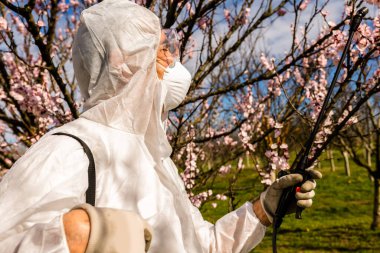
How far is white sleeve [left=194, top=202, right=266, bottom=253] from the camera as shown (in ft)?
5.72

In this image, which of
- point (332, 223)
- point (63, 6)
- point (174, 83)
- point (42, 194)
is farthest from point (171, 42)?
point (332, 223)

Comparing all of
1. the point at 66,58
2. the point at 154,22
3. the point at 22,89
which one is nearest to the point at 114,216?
the point at 154,22

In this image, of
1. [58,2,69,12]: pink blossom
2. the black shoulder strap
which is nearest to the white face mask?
the black shoulder strap

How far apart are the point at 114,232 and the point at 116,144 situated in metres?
0.40

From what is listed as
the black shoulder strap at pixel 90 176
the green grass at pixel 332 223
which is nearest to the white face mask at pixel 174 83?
the black shoulder strap at pixel 90 176

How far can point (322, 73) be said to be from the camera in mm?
8383

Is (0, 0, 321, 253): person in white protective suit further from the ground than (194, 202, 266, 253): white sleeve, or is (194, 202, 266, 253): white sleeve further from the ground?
(0, 0, 321, 253): person in white protective suit

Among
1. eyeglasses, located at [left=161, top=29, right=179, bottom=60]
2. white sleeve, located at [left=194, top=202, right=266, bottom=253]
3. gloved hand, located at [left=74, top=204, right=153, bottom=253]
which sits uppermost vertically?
eyeglasses, located at [left=161, top=29, right=179, bottom=60]

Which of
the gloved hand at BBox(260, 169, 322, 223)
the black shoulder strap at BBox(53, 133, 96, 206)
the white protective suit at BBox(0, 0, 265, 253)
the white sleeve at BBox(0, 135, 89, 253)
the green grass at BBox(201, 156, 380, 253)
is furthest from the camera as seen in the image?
the green grass at BBox(201, 156, 380, 253)

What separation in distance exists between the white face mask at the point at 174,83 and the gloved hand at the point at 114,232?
746mm

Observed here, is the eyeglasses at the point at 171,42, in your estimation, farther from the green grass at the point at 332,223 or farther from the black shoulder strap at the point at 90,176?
the green grass at the point at 332,223

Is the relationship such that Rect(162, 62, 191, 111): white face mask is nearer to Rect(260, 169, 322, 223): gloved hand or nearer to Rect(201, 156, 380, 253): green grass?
Rect(260, 169, 322, 223): gloved hand

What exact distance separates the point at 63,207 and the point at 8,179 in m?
0.16

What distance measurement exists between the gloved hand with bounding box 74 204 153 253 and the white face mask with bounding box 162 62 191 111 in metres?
0.75
